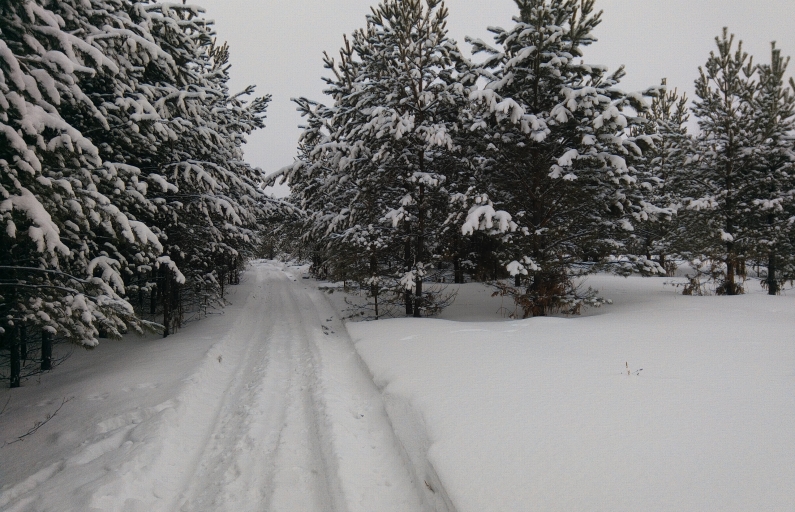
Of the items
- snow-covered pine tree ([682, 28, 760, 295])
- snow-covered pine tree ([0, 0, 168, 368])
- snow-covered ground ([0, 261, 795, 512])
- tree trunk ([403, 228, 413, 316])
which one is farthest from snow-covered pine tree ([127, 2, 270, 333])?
snow-covered pine tree ([682, 28, 760, 295])

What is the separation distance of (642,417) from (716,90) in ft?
56.1

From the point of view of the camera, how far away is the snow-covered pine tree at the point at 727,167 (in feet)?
44.0

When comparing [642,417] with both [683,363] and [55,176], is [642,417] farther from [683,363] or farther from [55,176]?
[55,176]

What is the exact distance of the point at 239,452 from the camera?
4.54 meters

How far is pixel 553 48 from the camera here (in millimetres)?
9953

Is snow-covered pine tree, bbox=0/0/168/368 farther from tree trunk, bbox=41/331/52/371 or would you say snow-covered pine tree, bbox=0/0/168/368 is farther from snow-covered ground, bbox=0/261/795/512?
tree trunk, bbox=41/331/52/371

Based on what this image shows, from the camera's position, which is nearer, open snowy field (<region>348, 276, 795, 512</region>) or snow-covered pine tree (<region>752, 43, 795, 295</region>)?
open snowy field (<region>348, 276, 795, 512</region>)

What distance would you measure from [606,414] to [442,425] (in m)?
1.84

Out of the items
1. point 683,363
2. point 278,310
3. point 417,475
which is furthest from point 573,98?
point 278,310

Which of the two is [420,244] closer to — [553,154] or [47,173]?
[553,154]

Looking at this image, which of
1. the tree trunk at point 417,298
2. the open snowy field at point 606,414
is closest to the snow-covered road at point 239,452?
the open snowy field at point 606,414

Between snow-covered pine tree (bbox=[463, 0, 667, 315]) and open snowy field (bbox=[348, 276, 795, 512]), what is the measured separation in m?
2.89

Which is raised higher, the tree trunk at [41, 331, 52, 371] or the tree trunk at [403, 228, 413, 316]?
the tree trunk at [403, 228, 413, 316]

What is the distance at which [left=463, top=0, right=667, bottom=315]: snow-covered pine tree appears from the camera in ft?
28.7
